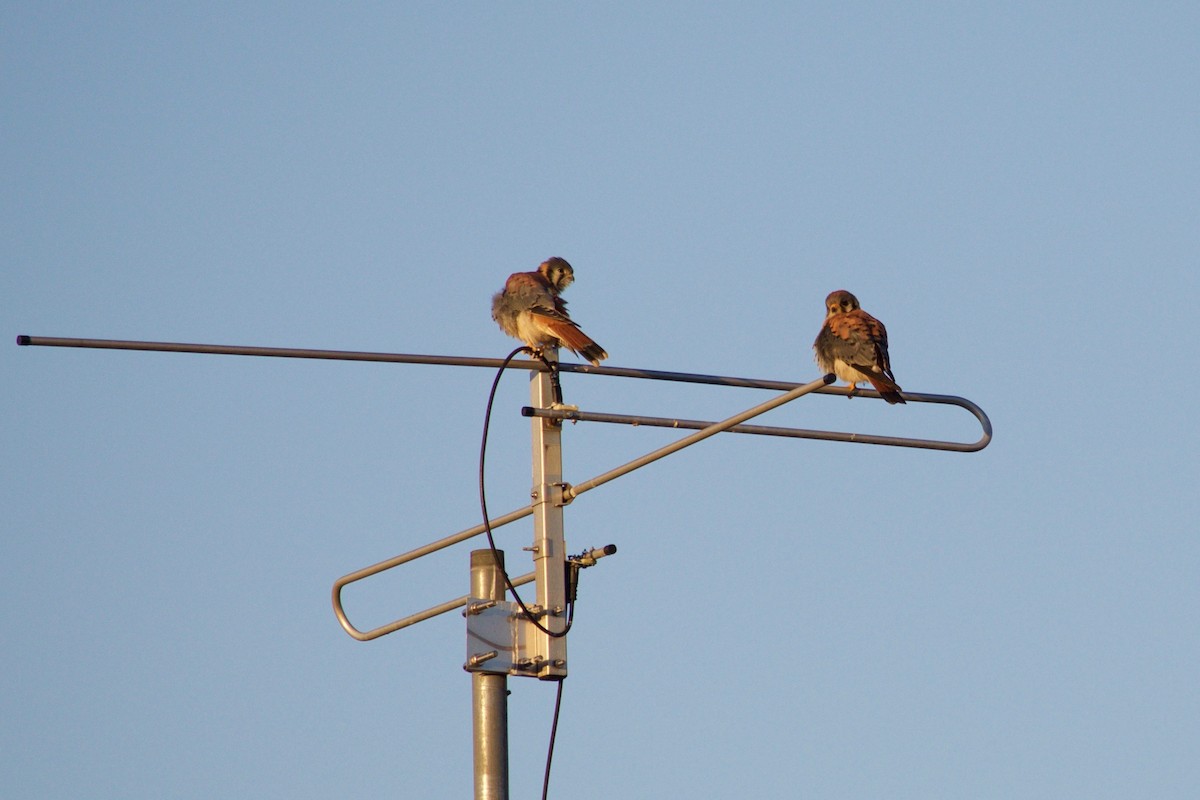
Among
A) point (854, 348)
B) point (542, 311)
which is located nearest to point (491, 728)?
point (542, 311)

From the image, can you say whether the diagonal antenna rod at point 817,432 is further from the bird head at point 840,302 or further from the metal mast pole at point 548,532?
the bird head at point 840,302

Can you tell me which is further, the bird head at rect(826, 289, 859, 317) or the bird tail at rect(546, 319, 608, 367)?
the bird head at rect(826, 289, 859, 317)

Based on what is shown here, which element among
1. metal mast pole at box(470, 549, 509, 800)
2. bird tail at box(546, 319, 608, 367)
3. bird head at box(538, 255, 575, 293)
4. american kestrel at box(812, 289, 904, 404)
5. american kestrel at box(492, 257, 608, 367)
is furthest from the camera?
bird head at box(538, 255, 575, 293)

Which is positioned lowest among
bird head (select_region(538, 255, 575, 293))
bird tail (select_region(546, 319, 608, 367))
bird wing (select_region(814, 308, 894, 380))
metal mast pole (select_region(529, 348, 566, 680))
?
metal mast pole (select_region(529, 348, 566, 680))

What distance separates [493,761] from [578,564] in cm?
101

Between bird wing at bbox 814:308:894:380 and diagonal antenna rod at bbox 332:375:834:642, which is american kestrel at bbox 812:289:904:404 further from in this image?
diagonal antenna rod at bbox 332:375:834:642

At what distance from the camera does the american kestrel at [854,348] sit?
11.0 metres

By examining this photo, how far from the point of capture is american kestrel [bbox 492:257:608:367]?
9812 mm

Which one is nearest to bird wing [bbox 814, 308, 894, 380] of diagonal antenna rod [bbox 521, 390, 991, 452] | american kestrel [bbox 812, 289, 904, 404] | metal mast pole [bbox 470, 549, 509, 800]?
american kestrel [bbox 812, 289, 904, 404]

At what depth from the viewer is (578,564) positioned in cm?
751

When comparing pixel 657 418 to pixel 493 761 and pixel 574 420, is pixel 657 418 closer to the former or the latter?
pixel 574 420

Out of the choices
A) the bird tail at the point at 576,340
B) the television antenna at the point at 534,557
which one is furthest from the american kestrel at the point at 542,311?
the television antenna at the point at 534,557

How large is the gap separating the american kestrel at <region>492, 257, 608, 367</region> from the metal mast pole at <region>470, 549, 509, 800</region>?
7.99 feet

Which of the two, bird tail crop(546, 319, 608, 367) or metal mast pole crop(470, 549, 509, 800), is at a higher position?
bird tail crop(546, 319, 608, 367)
